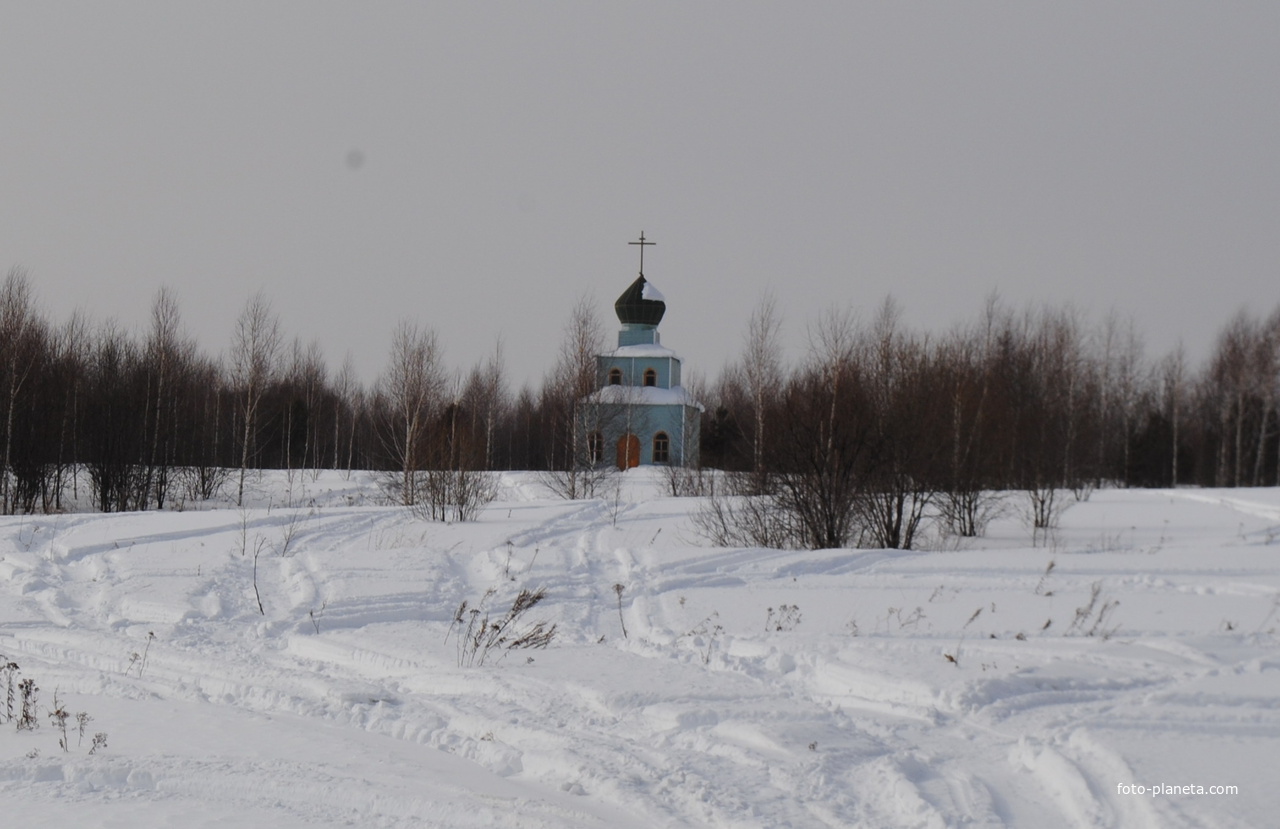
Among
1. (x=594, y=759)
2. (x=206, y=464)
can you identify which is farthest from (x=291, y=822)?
(x=206, y=464)

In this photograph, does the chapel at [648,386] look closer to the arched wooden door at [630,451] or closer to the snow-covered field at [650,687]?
the arched wooden door at [630,451]

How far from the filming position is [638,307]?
39.2m

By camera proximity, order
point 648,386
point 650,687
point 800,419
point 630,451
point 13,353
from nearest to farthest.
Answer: point 650,687, point 800,419, point 13,353, point 630,451, point 648,386

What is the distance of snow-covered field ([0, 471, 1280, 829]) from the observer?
184 inches

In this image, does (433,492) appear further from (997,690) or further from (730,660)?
(997,690)

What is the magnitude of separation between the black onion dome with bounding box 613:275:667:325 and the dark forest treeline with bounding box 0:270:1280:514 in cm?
594

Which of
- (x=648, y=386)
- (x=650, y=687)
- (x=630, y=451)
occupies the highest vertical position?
(x=648, y=386)

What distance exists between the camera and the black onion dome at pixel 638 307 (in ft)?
128

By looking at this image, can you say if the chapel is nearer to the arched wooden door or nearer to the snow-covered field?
the arched wooden door

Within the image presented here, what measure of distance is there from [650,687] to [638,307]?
32913mm

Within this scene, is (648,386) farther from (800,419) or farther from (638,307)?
(800,419)

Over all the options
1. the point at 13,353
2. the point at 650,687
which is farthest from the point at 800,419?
the point at 13,353

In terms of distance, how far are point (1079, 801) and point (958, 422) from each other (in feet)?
50.8

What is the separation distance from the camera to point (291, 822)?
174 inches
